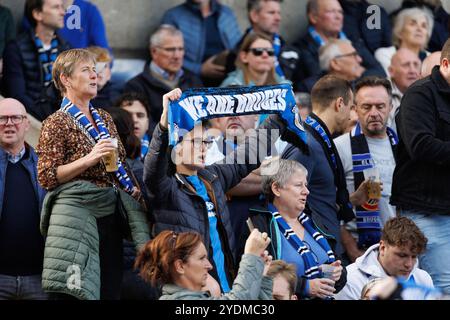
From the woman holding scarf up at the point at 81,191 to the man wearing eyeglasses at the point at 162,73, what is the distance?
2581mm

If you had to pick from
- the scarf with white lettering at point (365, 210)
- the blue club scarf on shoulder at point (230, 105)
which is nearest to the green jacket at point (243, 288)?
the blue club scarf on shoulder at point (230, 105)

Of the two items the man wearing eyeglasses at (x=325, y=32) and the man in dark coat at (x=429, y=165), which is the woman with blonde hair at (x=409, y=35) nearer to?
the man wearing eyeglasses at (x=325, y=32)

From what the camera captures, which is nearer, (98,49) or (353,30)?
(98,49)

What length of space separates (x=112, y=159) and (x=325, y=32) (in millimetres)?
4855

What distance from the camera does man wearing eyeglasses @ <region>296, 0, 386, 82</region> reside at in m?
13.5

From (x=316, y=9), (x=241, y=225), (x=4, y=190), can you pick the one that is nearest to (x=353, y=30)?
(x=316, y=9)

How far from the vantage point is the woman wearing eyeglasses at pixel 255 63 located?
12.4 metres

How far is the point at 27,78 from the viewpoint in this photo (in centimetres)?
1159

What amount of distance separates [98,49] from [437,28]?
394 cm

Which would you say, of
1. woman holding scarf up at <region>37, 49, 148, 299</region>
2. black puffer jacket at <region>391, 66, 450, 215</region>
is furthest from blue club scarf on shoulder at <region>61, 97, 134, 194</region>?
black puffer jacket at <region>391, 66, 450, 215</region>

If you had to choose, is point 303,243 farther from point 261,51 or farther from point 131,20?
point 131,20

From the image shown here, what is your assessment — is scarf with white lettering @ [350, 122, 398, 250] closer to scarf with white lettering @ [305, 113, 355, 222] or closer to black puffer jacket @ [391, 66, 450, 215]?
scarf with white lettering @ [305, 113, 355, 222]

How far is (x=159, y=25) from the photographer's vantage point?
1316 centimetres
